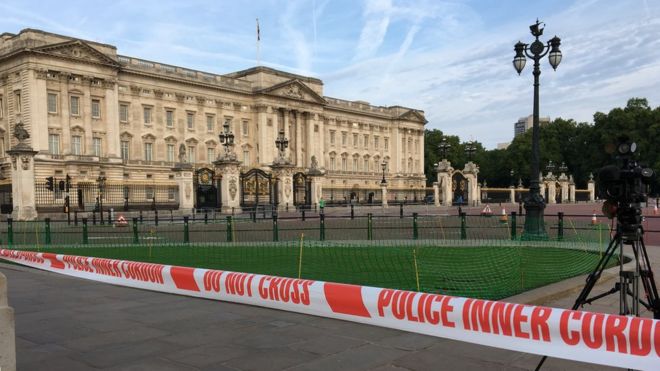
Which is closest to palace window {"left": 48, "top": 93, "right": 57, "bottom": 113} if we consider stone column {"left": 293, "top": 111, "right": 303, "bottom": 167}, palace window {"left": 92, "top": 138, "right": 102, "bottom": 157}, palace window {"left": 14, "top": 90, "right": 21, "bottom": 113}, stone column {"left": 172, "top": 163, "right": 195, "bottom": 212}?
palace window {"left": 14, "top": 90, "right": 21, "bottom": 113}

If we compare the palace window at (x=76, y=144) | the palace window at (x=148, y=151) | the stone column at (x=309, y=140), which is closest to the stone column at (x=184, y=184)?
the palace window at (x=76, y=144)

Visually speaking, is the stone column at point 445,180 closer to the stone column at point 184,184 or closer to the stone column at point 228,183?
the stone column at point 228,183

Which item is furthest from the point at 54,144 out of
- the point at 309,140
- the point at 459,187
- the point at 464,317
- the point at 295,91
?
the point at 464,317

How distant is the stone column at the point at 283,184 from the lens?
130 feet

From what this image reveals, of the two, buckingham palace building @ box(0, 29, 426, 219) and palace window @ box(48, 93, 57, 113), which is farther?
palace window @ box(48, 93, 57, 113)

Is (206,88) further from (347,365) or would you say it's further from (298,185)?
(347,365)

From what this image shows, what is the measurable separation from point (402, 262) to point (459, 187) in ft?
147

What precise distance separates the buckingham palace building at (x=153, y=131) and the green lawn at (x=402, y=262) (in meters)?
18.2

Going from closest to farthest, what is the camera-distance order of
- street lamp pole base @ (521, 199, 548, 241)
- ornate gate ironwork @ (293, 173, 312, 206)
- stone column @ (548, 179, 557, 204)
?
street lamp pole base @ (521, 199, 548, 241)
ornate gate ironwork @ (293, 173, 312, 206)
stone column @ (548, 179, 557, 204)

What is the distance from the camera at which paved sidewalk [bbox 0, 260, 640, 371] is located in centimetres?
476

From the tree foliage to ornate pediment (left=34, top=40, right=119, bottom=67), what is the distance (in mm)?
60711

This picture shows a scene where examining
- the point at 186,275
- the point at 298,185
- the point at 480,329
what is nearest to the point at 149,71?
the point at 298,185

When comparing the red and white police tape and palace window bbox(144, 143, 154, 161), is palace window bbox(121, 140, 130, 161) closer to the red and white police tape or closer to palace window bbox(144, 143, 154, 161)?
palace window bbox(144, 143, 154, 161)

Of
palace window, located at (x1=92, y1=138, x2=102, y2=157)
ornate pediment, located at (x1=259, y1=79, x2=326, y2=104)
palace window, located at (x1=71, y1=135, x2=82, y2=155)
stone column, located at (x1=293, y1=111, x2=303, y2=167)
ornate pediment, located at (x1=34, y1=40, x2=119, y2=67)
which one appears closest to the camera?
ornate pediment, located at (x1=34, y1=40, x2=119, y2=67)
